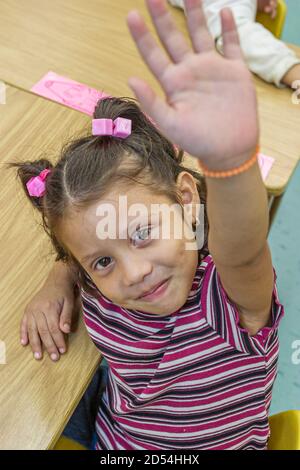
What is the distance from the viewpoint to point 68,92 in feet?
3.82

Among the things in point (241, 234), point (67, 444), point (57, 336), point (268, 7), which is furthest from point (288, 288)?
point (241, 234)

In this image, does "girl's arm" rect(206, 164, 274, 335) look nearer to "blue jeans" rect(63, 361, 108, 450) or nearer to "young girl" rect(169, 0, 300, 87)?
"blue jeans" rect(63, 361, 108, 450)

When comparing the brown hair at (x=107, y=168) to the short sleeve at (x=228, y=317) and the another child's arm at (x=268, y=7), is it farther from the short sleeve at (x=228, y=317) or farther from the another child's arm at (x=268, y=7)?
the another child's arm at (x=268, y=7)

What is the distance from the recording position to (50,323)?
82cm

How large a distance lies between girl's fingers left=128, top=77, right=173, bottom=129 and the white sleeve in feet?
2.52

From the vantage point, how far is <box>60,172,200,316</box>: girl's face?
688 mm

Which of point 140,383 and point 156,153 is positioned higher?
point 156,153

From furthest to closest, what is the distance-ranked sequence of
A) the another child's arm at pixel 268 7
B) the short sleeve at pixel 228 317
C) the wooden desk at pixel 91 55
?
the another child's arm at pixel 268 7 < the wooden desk at pixel 91 55 < the short sleeve at pixel 228 317

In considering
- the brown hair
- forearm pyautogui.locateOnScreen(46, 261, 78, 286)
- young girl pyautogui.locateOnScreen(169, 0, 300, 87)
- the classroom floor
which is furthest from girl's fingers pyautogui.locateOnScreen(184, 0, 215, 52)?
the classroom floor

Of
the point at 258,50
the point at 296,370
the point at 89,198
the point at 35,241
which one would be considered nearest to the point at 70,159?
the point at 89,198

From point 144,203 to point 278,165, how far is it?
460 mm

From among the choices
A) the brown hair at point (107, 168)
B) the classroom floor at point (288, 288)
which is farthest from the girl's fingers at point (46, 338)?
the classroom floor at point (288, 288)

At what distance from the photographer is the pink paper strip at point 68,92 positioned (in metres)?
1.14
